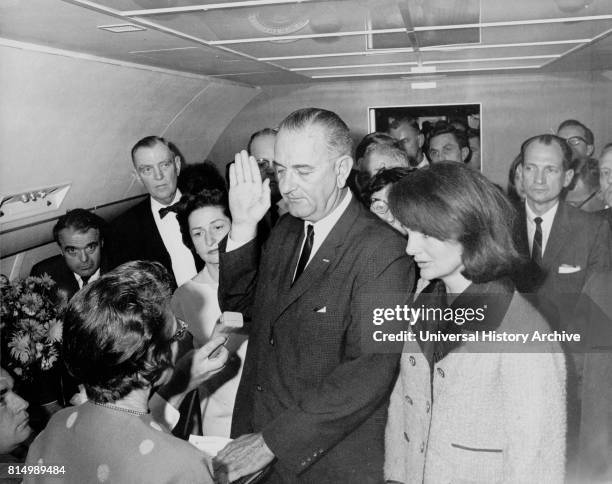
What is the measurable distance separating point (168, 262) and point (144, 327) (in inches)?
60.1

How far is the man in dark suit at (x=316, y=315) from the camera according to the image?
1.38 metres

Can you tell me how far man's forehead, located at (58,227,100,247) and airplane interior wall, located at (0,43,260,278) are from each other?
0.08 m

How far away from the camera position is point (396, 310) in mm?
1408

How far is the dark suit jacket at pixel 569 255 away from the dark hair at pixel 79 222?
6.11 feet

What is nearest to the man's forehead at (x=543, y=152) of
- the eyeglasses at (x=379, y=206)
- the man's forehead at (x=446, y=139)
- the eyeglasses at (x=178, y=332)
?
the man's forehead at (x=446, y=139)

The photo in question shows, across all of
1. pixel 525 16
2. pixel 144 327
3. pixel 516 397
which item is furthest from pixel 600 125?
pixel 144 327

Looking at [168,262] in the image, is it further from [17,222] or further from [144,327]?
[144,327]

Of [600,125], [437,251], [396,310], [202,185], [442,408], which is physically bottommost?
[442,408]

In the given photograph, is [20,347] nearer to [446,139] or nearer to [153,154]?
[153,154]

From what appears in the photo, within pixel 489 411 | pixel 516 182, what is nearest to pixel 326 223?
pixel 489 411

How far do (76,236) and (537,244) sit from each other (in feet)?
6.62

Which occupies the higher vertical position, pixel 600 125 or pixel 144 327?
pixel 600 125

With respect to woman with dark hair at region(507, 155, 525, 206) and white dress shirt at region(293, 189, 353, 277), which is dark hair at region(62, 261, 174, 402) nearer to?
white dress shirt at region(293, 189, 353, 277)

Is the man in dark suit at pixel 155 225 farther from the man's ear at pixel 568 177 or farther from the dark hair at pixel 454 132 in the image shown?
the man's ear at pixel 568 177
